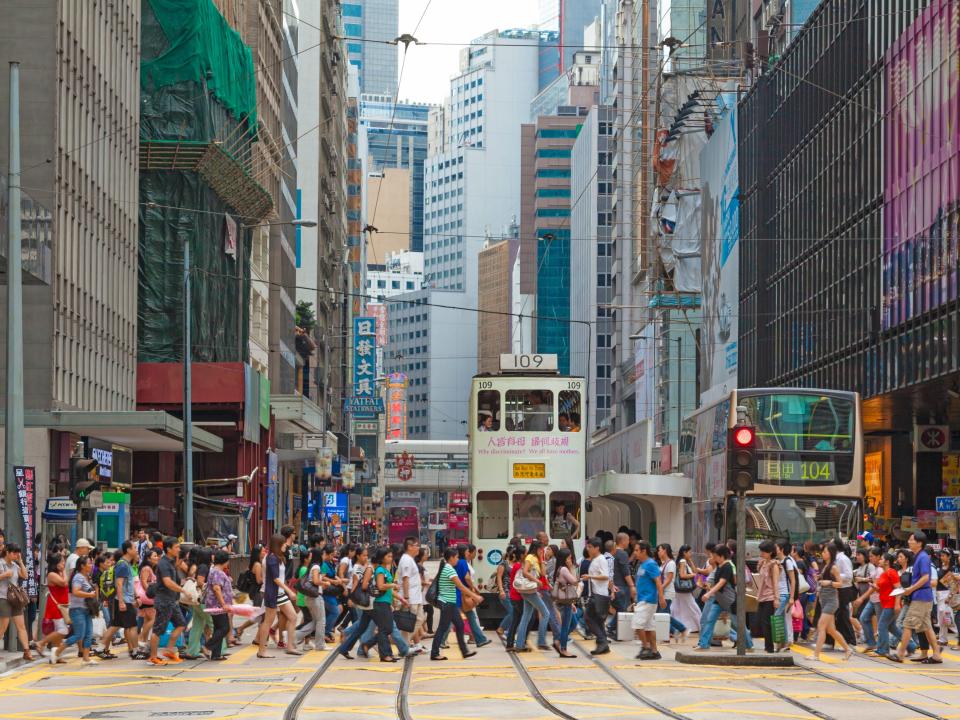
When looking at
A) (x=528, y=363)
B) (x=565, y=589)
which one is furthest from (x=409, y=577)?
(x=528, y=363)

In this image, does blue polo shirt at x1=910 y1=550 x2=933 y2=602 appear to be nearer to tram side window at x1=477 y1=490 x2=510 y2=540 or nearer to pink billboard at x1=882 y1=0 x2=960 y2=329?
tram side window at x1=477 y1=490 x2=510 y2=540

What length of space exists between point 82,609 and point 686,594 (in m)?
8.84

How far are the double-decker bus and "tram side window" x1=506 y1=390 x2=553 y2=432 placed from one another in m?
3.37

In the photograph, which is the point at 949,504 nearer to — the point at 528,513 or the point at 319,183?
the point at 528,513

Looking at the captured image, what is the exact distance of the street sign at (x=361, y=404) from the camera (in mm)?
115238

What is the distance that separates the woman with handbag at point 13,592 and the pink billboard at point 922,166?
1144 inches

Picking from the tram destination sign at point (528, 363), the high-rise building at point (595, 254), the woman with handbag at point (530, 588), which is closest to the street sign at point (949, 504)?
the tram destination sign at point (528, 363)

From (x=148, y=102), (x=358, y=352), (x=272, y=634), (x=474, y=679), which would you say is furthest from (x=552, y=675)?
(x=358, y=352)

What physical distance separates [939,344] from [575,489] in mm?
17778

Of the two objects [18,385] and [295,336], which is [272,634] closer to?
[18,385]

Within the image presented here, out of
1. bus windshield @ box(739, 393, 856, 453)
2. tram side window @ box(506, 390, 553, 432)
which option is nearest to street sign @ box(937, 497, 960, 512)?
bus windshield @ box(739, 393, 856, 453)

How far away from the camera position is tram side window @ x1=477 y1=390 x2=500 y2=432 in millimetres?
30859

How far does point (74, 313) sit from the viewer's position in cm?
3806

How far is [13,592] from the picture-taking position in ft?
67.0
